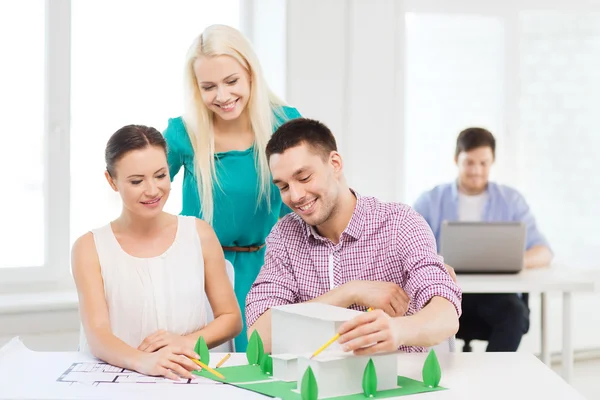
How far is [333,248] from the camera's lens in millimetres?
1909

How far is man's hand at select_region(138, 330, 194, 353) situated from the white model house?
0.27 metres

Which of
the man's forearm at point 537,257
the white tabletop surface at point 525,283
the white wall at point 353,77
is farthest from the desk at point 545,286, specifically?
the white wall at point 353,77

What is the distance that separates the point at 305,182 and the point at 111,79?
6.13ft

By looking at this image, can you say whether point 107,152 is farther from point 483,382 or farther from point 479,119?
point 479,119

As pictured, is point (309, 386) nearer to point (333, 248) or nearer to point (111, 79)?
point (333, 248)

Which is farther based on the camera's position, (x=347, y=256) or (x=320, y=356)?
(x=347, y=256)

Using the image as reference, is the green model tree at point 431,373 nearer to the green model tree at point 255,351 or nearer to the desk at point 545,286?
the green model tree at point 255,351

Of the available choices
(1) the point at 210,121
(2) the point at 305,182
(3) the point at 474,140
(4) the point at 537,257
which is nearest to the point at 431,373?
(2) the point at 305,182

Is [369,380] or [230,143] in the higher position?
[230,143]

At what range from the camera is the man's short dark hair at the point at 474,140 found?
3.59 m

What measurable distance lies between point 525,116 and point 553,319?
113cm

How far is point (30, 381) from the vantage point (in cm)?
150

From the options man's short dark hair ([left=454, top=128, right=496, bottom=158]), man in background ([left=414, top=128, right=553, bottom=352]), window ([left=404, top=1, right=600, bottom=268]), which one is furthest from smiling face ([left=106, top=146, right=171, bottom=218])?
window ([left=404, top=1, right=600, bottom=268])

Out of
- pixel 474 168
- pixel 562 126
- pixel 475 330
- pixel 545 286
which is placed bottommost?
pixel 475 330
